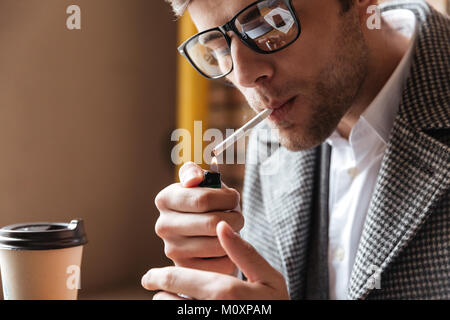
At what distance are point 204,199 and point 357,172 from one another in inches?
23.9

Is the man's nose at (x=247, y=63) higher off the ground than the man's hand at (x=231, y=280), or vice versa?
the man's nose at (x=247, y=63)

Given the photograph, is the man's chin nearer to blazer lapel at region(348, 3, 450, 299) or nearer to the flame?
blazer lapel at region(348, 3, 450, 299)

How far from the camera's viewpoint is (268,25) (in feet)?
2.67

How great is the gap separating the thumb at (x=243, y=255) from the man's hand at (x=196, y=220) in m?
0.07

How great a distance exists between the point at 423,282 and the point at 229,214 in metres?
0.46

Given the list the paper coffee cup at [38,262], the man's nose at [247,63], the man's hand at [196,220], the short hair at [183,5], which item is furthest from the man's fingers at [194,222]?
the short hair at [183,5]

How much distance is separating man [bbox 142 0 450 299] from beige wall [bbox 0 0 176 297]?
0.33 meters

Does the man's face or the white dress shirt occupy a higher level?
the man's face

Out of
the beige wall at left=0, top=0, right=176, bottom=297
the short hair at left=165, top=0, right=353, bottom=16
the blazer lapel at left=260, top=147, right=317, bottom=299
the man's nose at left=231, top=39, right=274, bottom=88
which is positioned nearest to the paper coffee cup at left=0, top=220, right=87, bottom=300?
the beige wall at left=0, top=0, right=176, bottom=297

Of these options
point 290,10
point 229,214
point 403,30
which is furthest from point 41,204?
point 403,30

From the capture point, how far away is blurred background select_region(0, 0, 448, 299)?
889 millimetres

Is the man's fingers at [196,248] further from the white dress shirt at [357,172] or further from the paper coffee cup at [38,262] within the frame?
the white dress shirt at [357,172]

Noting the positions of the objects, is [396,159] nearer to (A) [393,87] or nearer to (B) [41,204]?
(A) [393,87]

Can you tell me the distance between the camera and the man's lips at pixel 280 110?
91 centimetres
